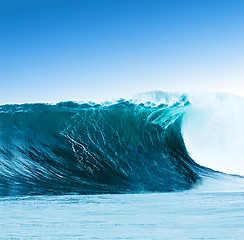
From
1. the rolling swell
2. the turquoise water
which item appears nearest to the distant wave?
the rolling swell

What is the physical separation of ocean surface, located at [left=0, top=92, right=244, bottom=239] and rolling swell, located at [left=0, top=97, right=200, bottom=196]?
3cm

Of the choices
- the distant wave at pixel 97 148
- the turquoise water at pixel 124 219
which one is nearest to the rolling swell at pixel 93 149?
the distant wave at pixel 97 148

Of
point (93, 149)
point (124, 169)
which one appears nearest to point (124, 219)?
point (124, 169)

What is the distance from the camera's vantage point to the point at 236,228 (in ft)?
12.2

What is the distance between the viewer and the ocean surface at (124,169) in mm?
4105

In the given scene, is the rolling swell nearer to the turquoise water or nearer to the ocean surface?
the ocean surface

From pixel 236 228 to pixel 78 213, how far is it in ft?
6.94

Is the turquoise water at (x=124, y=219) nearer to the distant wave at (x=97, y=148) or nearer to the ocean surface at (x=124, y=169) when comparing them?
the ocean surface at (x=124, y=169)

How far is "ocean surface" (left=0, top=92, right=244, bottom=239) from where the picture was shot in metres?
4.11

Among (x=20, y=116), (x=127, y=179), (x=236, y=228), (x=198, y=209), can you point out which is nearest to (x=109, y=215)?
(x=198, y=209)

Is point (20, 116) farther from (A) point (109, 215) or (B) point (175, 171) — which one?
(A) point (109, 215)

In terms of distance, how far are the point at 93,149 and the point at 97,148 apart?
0.12m

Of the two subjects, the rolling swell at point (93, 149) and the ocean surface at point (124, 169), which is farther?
the rolling swell at point (93, 149)

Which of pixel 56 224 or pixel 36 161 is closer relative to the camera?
pixel 56 224
